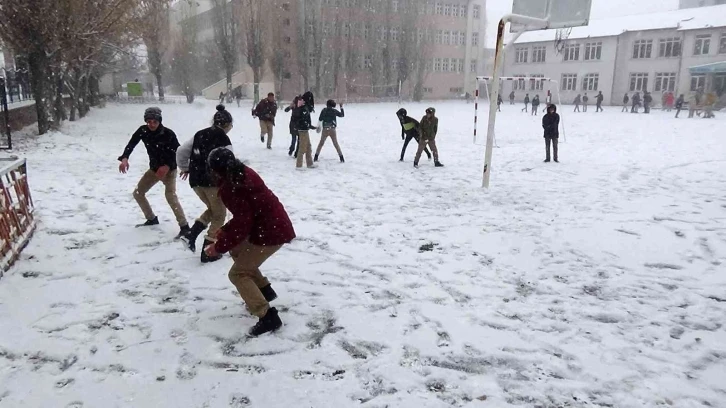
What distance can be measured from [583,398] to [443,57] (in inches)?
2327

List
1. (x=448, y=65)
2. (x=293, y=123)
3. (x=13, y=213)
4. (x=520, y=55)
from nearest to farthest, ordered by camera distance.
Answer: (x=13, y=213)
(x=293, y=123)
(x=520, y=55)
(x=448, y=65)

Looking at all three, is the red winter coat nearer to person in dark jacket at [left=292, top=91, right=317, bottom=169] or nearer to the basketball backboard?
person in dark jacket at [left=292, top=91, right=317, bottom=169]

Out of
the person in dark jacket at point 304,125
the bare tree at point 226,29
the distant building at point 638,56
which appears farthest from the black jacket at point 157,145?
the bare tree at point 226,29

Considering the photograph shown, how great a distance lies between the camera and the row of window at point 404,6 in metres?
48.4

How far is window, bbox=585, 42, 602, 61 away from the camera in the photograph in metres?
48.2

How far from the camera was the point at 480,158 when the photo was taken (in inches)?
534

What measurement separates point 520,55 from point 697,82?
19.3 metres

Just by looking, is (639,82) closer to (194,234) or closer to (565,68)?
(565,68)

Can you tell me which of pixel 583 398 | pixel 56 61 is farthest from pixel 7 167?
pixel 56 61

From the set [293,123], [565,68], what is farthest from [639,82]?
[293,123]

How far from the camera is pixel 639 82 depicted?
4606 centimetres

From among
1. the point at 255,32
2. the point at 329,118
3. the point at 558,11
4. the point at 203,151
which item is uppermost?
the point at 255,32

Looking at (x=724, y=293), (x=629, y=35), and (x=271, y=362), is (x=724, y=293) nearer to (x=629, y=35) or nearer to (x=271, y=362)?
(x=271, y=362)

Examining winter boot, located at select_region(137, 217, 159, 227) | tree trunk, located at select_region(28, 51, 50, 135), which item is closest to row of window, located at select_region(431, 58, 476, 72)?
tree trunk, located at select_region(28, 51, 50, 135)
